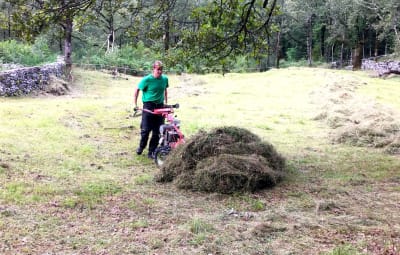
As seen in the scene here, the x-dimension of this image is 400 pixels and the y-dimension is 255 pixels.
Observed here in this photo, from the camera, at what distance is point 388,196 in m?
6.16

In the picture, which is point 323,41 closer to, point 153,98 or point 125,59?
point 125,59

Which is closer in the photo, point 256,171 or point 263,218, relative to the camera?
point 263,218

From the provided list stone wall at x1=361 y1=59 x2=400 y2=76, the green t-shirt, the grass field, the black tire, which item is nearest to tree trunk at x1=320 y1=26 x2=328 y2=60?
stone wall at x1=361 y1=59 x2=400 y2=76

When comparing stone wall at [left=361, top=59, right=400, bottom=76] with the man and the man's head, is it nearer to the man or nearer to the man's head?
the man

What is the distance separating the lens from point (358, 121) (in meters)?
11.8

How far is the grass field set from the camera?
14.4 ft

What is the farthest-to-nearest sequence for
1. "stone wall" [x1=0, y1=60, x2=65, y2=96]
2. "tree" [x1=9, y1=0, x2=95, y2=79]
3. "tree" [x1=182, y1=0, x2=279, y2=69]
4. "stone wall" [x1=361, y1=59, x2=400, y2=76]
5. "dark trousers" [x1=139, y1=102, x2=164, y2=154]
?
"stone wall" [x1=361, y1=59, x2=400, y2=76]
"stone wall" [x1=0, y1=60, x2=65, y2=96]
"tree" [x1=182, y1=0, x2=279, y2=69]
"dark trousers" [x1=139, y1=102, x2=164, y2=154]
"tree" [x1=9, y1=0, x2=95, y2=79]

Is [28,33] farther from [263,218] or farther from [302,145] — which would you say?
[302,145]

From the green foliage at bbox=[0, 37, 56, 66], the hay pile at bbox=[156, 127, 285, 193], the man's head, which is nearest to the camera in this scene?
the hay pile at bbox=[156, 127, 285, 193]

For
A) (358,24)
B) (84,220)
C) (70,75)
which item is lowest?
(84,220)

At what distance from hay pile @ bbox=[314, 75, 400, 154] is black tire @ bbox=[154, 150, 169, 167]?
4352mm

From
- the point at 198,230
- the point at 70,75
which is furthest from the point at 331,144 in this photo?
the point at 70,75

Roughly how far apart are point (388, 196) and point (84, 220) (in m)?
3.95

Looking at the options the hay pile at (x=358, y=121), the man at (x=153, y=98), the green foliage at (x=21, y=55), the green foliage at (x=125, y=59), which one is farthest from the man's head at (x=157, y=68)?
the green foliage at (x=125, y=59)
